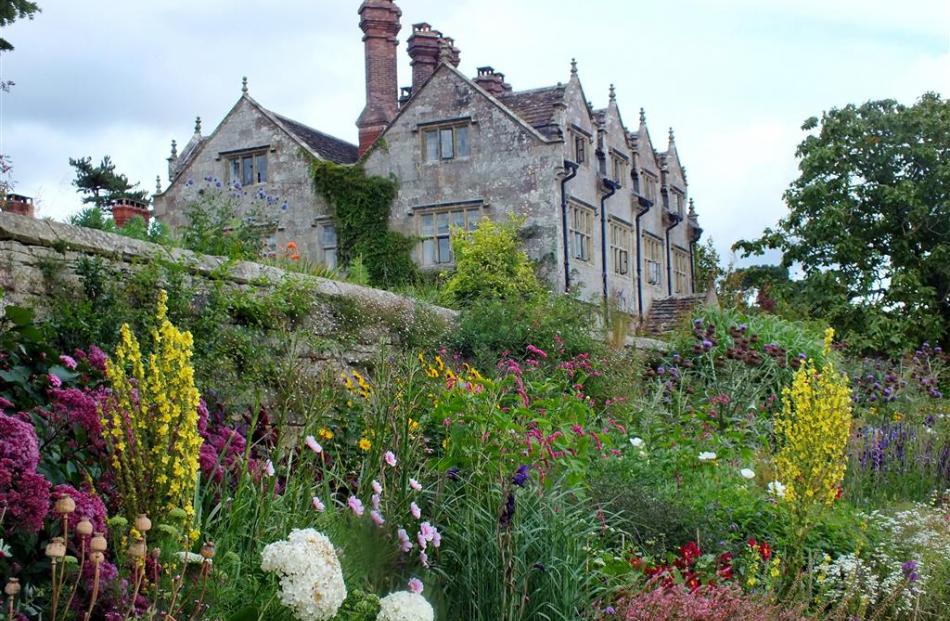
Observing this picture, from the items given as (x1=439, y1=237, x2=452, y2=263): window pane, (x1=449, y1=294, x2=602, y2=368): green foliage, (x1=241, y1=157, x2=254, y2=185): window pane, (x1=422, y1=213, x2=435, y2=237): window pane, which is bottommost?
(x1=449, y1=294, x2=602, y2=368): green foliage

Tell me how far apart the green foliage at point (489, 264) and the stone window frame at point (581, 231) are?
1650mm

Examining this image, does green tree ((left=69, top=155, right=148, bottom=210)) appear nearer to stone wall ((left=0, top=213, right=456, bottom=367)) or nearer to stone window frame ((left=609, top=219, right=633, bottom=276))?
stone window frame ((left=609, top=219, right=633, bottom=276))

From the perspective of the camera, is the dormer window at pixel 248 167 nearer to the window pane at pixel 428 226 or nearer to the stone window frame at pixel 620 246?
the window pane at pixel 428 226

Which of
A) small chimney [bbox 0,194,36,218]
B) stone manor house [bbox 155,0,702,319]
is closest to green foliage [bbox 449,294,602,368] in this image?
small chimney [bbox 0,194,36,218]

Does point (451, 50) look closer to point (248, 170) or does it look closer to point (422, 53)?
point (422, 53)

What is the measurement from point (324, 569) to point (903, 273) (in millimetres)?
25844

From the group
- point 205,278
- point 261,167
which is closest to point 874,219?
point 261,167

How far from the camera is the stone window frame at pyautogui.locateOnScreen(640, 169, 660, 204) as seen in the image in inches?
1146

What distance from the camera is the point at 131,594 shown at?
3.76 m

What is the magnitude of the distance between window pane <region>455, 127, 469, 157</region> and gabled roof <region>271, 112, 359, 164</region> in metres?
3.01

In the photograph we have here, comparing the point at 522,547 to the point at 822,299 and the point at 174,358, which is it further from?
the point at 822,299

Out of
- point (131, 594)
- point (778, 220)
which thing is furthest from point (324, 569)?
point (778, 220)

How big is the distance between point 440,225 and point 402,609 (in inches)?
781

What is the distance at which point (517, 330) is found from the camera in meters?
11.3
